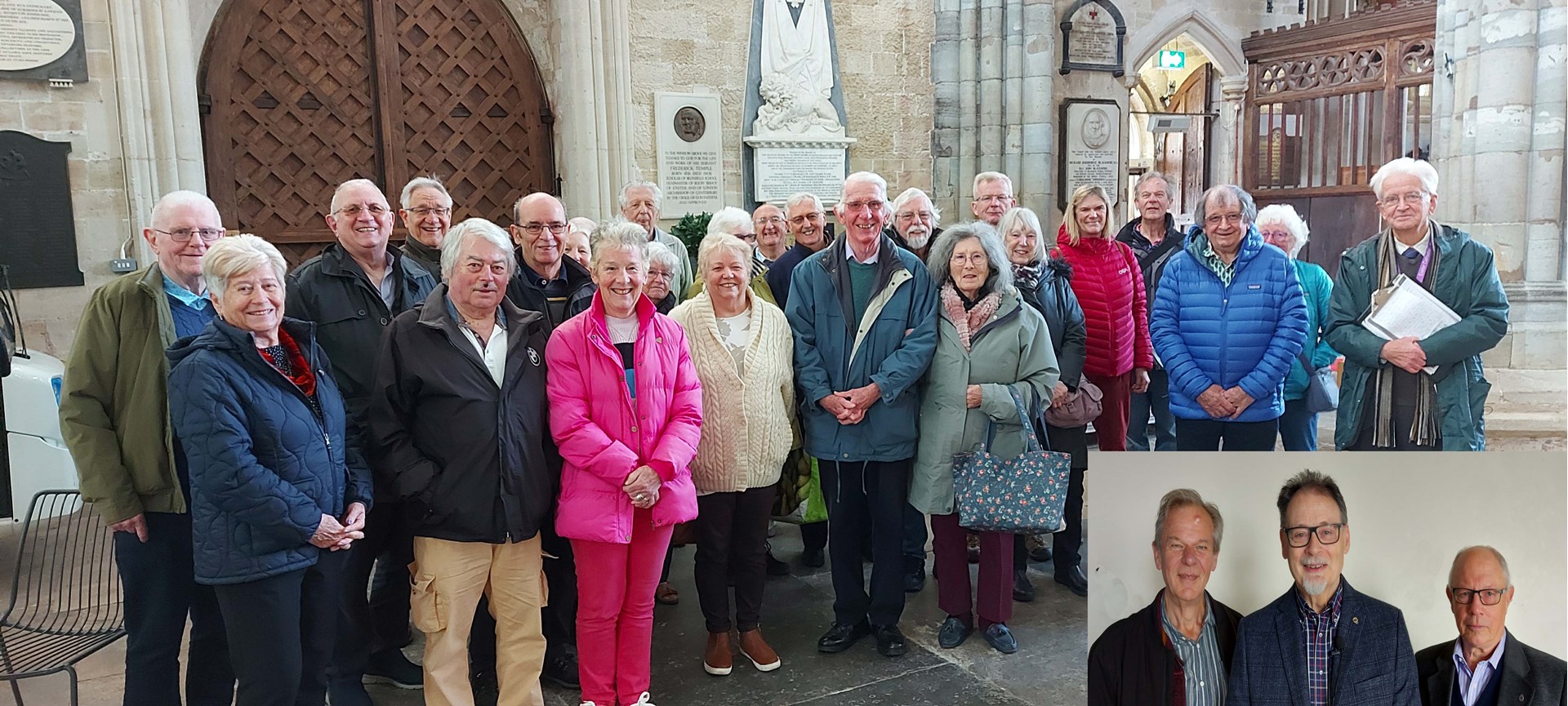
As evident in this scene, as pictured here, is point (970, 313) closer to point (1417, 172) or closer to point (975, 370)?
point (975, 370)

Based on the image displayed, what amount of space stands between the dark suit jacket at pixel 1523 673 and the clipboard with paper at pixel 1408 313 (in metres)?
2.17

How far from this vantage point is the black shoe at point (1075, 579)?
4023 millimetres

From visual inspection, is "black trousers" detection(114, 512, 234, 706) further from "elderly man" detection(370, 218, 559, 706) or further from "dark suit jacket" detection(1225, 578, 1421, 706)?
"dark suit jacket" detection(1225, 578, 1421, 706)

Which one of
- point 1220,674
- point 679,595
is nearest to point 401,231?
point 679,595

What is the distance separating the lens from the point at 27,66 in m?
5.72

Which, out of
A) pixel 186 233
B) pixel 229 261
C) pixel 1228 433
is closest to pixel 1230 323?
pixel 1228 433

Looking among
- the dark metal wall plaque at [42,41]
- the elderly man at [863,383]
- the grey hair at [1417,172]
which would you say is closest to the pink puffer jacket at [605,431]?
the elderly man at [863,383]

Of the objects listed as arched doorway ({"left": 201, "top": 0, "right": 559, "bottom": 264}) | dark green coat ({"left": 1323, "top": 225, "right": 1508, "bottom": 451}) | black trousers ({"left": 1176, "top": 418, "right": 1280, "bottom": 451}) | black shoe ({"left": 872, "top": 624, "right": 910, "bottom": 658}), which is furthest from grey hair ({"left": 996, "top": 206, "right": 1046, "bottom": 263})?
arched doorway ({"left": 201, "top": 0, "right": 559, "bottom": 264})

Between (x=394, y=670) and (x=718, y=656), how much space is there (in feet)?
3.38

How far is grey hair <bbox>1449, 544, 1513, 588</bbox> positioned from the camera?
1.50 meters

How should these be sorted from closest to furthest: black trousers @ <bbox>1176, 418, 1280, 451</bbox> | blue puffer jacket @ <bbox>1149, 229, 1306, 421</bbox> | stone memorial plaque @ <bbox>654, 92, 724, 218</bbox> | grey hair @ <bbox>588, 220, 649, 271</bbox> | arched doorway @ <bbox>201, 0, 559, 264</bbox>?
1. grey hair @ <bbox>588, 220, 649, 271</bbox>
2. blue puffer jacket @ <bbox>1149, 229, 1306, 421</bbox>
3. black trousers @ <bbox>1176, 418, 1280, 451</bbox>
4. arched doorway @ <bbox>201, 0, 559, 264</bbox>
5. stone memorial plaque @ <bbox>654, 92, 724, 218</bbox>

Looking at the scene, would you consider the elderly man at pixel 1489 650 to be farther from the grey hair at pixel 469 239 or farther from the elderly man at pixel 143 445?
the elderly man at pixel 143 445

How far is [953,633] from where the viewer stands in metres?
3.54

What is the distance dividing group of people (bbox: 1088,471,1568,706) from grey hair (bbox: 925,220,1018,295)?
192 centimetres
